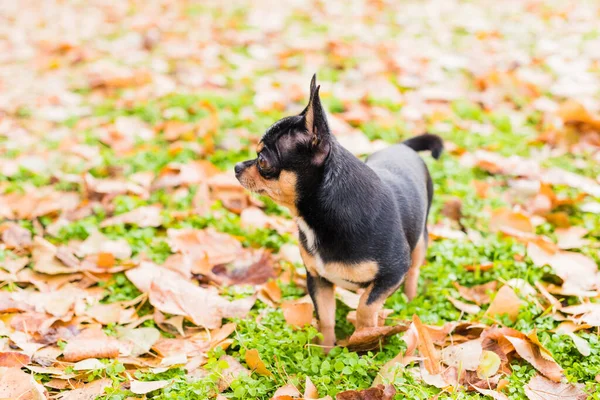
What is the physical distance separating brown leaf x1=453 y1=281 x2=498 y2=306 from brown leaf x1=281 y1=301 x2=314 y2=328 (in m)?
0.90

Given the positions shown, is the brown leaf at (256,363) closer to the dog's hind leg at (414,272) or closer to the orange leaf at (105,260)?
the dog's hind leg at (414,272)

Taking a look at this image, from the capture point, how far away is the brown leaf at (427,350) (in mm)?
2939

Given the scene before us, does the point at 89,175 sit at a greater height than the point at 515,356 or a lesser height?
greater

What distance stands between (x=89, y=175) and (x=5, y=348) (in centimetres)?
191

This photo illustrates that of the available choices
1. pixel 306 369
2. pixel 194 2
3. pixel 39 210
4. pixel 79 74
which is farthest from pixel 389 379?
pixel 194 2

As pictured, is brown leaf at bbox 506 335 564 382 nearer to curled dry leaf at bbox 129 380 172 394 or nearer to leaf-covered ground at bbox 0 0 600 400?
leaf-covered ground at bbox 0 0 600 400

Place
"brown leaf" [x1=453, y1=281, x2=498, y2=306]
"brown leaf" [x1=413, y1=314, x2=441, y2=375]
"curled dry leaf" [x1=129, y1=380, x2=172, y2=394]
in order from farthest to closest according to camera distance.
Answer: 1. "brown leaf" [x1=453, y1=281, x2=498, y2=306]
2. "brown leaf" [x1=413, y1=314, x2=441, y2=375]
3. "curled dry leaf" [x1=129, y1=380, x2=172, y2=394]

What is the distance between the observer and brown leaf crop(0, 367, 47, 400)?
2748 millimetres

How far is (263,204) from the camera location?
14.9 ft

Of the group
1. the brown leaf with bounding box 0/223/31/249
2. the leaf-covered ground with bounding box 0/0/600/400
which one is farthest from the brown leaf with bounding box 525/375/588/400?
the brown leaf with bounding box 0/223/31/249

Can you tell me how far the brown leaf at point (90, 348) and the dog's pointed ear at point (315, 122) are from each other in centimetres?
145

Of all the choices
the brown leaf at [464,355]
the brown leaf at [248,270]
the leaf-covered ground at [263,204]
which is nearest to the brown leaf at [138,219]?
the leaf-covered ground at [263,204]

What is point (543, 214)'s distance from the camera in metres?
4.28

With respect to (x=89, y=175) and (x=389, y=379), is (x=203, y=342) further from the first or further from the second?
(x=89, y=175)
